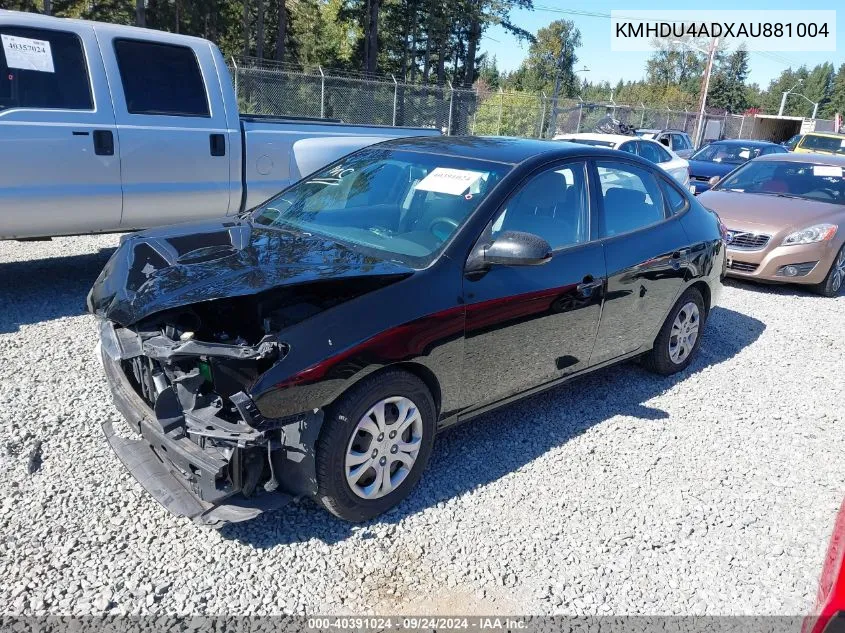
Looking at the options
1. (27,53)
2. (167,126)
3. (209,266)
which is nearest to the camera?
(209,266)

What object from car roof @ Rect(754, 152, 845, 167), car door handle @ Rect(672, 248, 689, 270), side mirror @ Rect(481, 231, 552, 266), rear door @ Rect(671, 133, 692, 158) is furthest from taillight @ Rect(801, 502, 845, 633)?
rear door @ Rect(671, 133, 692, 158)

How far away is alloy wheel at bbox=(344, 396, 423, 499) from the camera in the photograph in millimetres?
2854

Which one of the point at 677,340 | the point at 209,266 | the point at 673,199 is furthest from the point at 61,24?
the point at 677,340

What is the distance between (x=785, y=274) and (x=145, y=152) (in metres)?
Answer: 7.02

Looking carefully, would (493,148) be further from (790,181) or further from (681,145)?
(681,145)

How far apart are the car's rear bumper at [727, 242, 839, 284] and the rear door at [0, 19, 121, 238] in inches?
272

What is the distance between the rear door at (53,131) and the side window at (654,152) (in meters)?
9.57

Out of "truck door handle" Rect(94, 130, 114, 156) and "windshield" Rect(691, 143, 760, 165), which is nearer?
"truck door handle" Rect(94, 130, 114, 156)

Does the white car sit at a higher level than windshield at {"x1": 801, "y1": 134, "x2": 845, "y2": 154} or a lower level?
A: lower

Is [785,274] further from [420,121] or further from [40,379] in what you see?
[420,121]

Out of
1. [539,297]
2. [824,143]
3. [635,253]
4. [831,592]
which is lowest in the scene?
[831,592]

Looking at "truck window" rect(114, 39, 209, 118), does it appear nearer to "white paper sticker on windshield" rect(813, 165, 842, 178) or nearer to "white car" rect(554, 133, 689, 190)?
"white car" rect(554, 133, 689, 190)

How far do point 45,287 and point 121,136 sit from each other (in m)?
1.70

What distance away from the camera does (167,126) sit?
5.61 m
